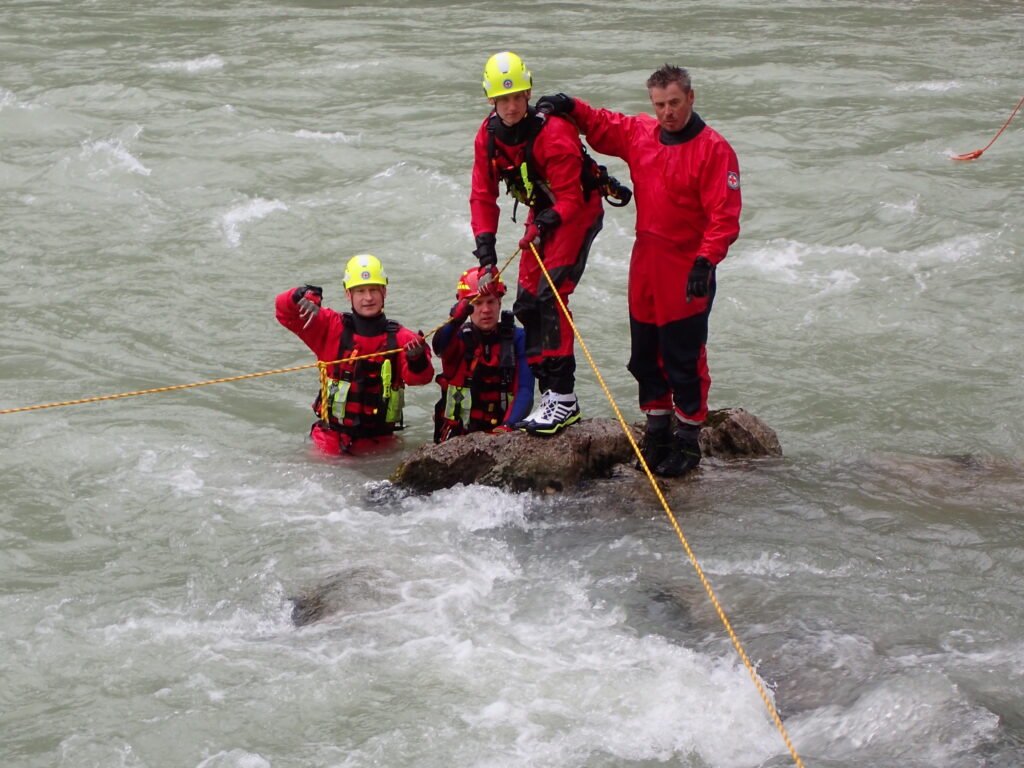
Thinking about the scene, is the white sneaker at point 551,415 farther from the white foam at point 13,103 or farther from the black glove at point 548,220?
the white foam at point 13,103

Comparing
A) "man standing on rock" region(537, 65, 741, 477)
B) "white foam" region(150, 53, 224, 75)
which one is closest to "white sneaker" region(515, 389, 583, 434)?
"man standing on rock" region(537, 65, 741, 477)

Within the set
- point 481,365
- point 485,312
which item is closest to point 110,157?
point 481,365

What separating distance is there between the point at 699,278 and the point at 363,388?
235 centimetres

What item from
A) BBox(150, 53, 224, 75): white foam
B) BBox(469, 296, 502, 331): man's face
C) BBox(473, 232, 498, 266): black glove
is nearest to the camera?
BBox(473, 232, 498, 266): black glove

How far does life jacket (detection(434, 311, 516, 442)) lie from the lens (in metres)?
7.20

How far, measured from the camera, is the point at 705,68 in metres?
16.5

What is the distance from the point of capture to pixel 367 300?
289 inches

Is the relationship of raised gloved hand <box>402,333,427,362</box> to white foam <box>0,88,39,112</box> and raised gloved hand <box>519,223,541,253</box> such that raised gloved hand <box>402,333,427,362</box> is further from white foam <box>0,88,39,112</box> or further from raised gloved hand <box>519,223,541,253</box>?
white foam <box>0,88,39,112</box>

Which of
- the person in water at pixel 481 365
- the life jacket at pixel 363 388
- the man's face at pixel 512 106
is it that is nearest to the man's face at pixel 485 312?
the person in water at pixel 481 365

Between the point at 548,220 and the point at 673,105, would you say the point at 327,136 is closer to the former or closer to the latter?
the point at 548,220

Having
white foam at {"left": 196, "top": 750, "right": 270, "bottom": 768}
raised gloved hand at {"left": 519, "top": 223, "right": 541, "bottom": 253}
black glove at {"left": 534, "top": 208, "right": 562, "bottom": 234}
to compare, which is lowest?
white foam at {"left": 196, "top": 750, "right": 270, "bottom": 768}

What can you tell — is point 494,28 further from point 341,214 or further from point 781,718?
point 781,718

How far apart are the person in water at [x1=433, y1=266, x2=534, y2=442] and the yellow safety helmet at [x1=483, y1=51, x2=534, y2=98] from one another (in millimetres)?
1108

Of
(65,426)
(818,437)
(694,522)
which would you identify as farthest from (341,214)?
(694,522)
